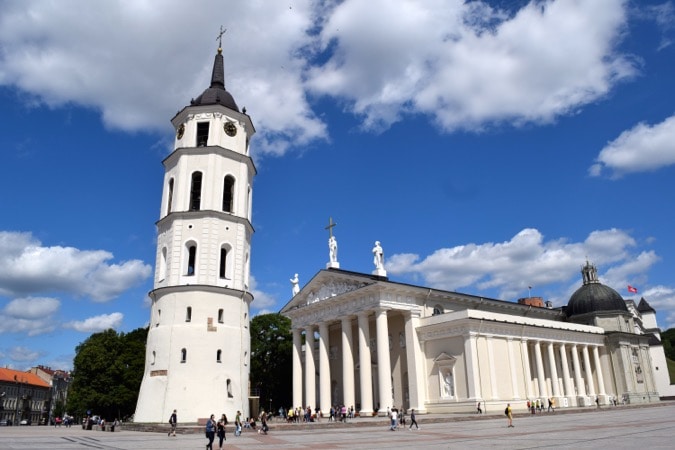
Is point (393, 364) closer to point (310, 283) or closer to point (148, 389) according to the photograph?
point (310, 283)

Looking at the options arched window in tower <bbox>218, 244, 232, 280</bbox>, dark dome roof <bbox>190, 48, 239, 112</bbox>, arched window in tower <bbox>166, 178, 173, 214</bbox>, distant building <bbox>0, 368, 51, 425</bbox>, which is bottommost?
distant building <bbox>0, 368, 51, 425</bbox>

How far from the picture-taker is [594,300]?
203 ft

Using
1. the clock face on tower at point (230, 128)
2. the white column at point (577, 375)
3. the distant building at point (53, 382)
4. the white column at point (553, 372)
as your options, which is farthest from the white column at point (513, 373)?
the distant building at point (53, 382)

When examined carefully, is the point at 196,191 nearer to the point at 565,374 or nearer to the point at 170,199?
the point at 170,199

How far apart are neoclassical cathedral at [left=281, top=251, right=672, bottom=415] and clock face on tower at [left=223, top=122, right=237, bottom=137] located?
1520cm

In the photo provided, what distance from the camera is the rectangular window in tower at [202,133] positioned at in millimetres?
40156

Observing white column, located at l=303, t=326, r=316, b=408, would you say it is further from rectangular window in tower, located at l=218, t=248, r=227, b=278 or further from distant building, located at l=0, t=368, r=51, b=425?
distant building, located at l=0, t=368, r=51, b=425

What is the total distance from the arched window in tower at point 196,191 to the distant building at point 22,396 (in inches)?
3343

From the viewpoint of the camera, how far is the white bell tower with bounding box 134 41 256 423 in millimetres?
33562

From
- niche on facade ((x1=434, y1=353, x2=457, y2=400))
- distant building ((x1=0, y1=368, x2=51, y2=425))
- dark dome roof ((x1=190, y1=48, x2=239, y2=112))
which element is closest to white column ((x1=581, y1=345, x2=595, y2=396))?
niche on facade ((x1=434, y1=353, x2=457, y2=400))

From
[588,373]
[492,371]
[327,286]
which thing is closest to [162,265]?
[327,286]

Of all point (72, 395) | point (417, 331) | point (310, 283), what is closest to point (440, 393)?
point (417, 331)

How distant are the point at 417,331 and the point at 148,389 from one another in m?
21.0

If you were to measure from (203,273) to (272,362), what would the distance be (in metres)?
30.6
